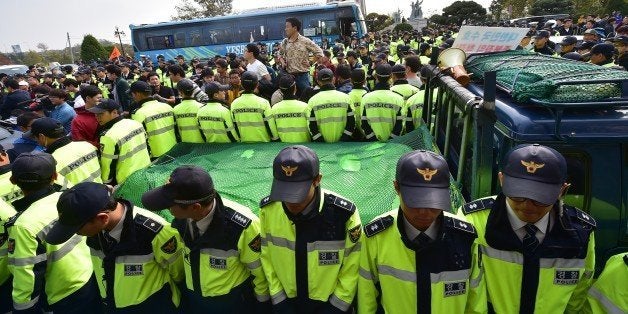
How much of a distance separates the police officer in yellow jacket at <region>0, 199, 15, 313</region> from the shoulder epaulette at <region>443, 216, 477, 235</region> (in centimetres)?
334

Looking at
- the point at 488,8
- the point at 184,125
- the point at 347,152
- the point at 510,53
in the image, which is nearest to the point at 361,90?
the point at 347,152

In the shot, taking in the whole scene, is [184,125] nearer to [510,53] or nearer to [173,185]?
[173,185]

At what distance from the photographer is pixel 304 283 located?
2502 millimetres

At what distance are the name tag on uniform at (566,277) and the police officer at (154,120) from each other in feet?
16.5

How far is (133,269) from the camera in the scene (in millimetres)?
2650

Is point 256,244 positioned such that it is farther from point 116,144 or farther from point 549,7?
point 549,7

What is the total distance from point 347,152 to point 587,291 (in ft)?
9.21

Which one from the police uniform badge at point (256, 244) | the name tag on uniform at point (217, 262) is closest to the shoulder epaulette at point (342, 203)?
the police uniform badge at point (256, 244)

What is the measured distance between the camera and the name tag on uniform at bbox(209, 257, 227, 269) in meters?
2.56

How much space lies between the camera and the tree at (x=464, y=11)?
39000mm

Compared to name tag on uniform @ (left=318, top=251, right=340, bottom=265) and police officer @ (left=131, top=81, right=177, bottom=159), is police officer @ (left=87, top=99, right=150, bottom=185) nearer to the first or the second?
police officer @ (left=131, top=81, right=177, bottom=159)

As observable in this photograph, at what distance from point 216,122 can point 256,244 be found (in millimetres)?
3353

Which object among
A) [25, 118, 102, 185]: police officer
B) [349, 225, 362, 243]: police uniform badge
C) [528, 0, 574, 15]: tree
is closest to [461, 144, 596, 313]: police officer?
[349, 225, 362, 243]: police uniform badge

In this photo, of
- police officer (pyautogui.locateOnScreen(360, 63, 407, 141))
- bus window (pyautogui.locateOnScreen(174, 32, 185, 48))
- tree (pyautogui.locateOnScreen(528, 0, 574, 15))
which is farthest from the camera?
tree (pyautogui.locateOnScreen(528, 0, 574, 15))
